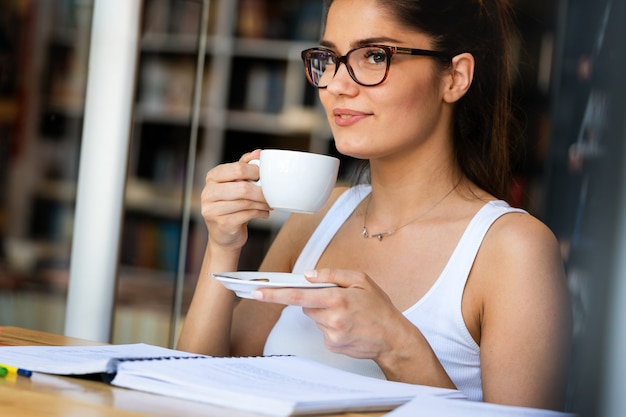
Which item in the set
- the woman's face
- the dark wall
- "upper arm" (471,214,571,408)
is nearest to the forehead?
the woman's face

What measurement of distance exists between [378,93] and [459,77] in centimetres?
19

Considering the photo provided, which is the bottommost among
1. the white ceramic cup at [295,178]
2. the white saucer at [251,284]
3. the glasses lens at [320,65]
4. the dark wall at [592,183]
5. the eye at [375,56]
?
the white saucer at [251,284]

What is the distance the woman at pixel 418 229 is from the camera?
49.3 inches

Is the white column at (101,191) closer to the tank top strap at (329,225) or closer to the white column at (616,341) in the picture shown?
the tank top strap at (329,225)

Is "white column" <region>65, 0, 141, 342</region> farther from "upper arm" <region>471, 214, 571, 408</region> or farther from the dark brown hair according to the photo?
"upper arm" <region>471, 214, 571, 408</region>

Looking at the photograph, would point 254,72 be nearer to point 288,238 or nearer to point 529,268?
point 288,238

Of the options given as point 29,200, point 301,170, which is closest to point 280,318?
point 301,170

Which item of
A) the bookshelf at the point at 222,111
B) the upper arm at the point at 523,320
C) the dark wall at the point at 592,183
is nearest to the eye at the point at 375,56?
the upper arm at the point at 523,320

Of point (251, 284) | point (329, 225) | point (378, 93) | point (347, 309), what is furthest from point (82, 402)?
point (329, 225)

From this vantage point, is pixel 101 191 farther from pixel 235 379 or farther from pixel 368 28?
pixel 235 379

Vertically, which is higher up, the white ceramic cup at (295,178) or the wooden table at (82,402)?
the white ceramic cup at (295,178)

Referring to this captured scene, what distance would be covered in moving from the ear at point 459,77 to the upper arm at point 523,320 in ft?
1.01

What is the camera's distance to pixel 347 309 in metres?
1.05

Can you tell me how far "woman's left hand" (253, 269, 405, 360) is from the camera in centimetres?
102
